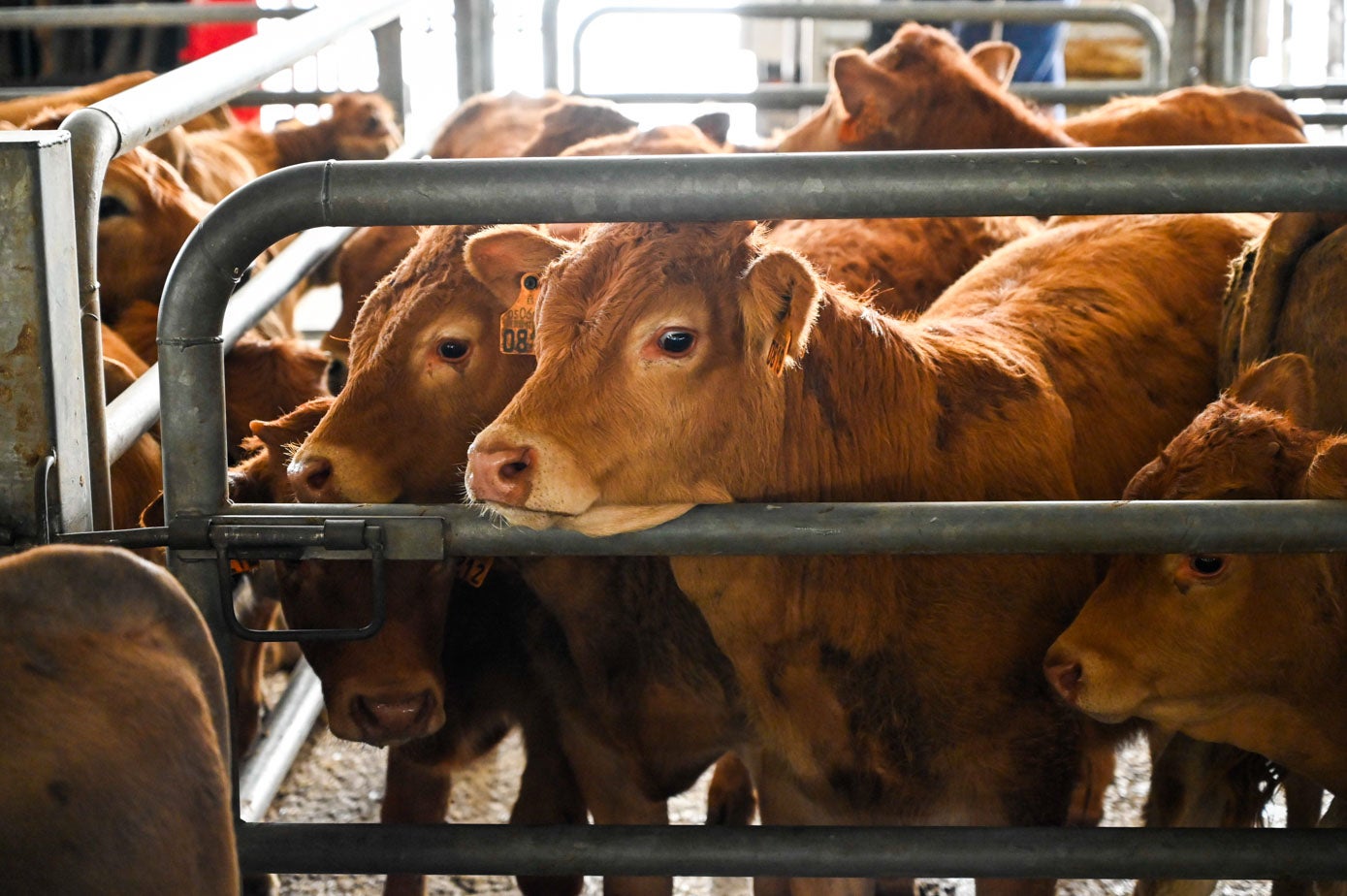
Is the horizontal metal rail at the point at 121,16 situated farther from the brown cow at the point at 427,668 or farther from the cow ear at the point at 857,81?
the brown cow at the point at 427,668

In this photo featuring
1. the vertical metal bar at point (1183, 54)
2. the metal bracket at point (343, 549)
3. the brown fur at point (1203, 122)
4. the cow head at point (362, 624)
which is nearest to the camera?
the metal bracket at point (343, 549)

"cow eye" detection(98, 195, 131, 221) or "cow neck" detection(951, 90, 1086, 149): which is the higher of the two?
"cow neck" detection(951, 90, 1086, 149)

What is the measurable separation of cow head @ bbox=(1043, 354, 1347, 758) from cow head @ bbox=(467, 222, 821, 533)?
0.57 m

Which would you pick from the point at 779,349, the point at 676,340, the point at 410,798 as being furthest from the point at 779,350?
the point at 410,798

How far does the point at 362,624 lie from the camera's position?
95.7 inches

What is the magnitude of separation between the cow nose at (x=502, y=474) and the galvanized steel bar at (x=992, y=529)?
74 millimetres

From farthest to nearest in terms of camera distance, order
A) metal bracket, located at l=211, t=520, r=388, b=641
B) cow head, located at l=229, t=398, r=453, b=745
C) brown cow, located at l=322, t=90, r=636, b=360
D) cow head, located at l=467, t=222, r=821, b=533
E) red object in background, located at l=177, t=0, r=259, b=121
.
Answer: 1. red object in background, located at l=177, t=0, r=259, b=121
2. brown cow, located at l=322, t=90, r=636, b=360
3. cow head, located at l=229, t=398, r=453, b=745
4. cow head, located at l=467, t=222, r=821, b=533
5. metal bracket, located at l=211, t=520, r=388, b=641

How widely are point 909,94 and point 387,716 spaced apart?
2.56 m

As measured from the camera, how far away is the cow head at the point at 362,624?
238cm

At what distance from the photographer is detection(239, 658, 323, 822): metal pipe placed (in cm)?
328

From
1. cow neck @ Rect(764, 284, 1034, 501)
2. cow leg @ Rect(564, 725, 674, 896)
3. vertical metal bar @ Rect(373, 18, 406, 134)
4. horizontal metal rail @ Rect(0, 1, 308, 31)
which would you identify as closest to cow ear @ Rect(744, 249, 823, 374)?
cow neck @ Rect(764, 284, 1034, 501)

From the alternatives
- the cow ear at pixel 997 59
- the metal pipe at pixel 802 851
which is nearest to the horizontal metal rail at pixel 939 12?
the cow ear at pixel 997 59

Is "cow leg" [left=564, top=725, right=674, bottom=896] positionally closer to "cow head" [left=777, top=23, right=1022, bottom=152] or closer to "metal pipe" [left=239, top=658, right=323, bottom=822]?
"metal pipe" [left=239, top=658, right=323, bottom=822]

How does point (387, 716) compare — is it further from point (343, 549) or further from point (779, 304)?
point (779, 304)
